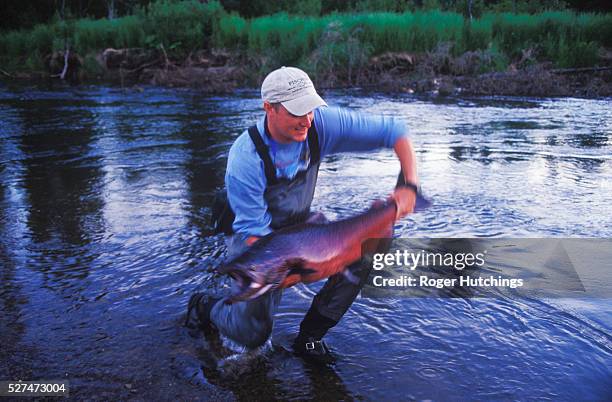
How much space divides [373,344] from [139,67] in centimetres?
2243

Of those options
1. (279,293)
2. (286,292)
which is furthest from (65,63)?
(279,293)

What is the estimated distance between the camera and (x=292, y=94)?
8.92ft

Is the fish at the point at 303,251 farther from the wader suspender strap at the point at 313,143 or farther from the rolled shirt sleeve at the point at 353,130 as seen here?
the rolled shirt sleeve at the point at 353,130

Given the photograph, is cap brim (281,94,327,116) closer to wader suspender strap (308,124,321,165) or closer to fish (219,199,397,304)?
wader suspender strap (308,124,321,165)

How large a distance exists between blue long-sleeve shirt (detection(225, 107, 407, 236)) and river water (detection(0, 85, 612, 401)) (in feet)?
3.07

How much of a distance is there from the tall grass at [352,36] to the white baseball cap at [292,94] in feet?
57.3

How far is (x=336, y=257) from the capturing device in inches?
107

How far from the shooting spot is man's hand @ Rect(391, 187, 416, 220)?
281 centimetres

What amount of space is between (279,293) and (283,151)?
0.86 meters

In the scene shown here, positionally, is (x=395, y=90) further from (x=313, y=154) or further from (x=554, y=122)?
(x=313, y=154)

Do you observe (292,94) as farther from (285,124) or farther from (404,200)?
(404,200)

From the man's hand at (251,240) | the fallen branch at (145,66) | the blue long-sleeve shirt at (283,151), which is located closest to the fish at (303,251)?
the man's hand at (251,240)

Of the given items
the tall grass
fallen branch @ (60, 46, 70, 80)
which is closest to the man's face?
the tall grass

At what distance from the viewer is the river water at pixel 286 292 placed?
3.07m
